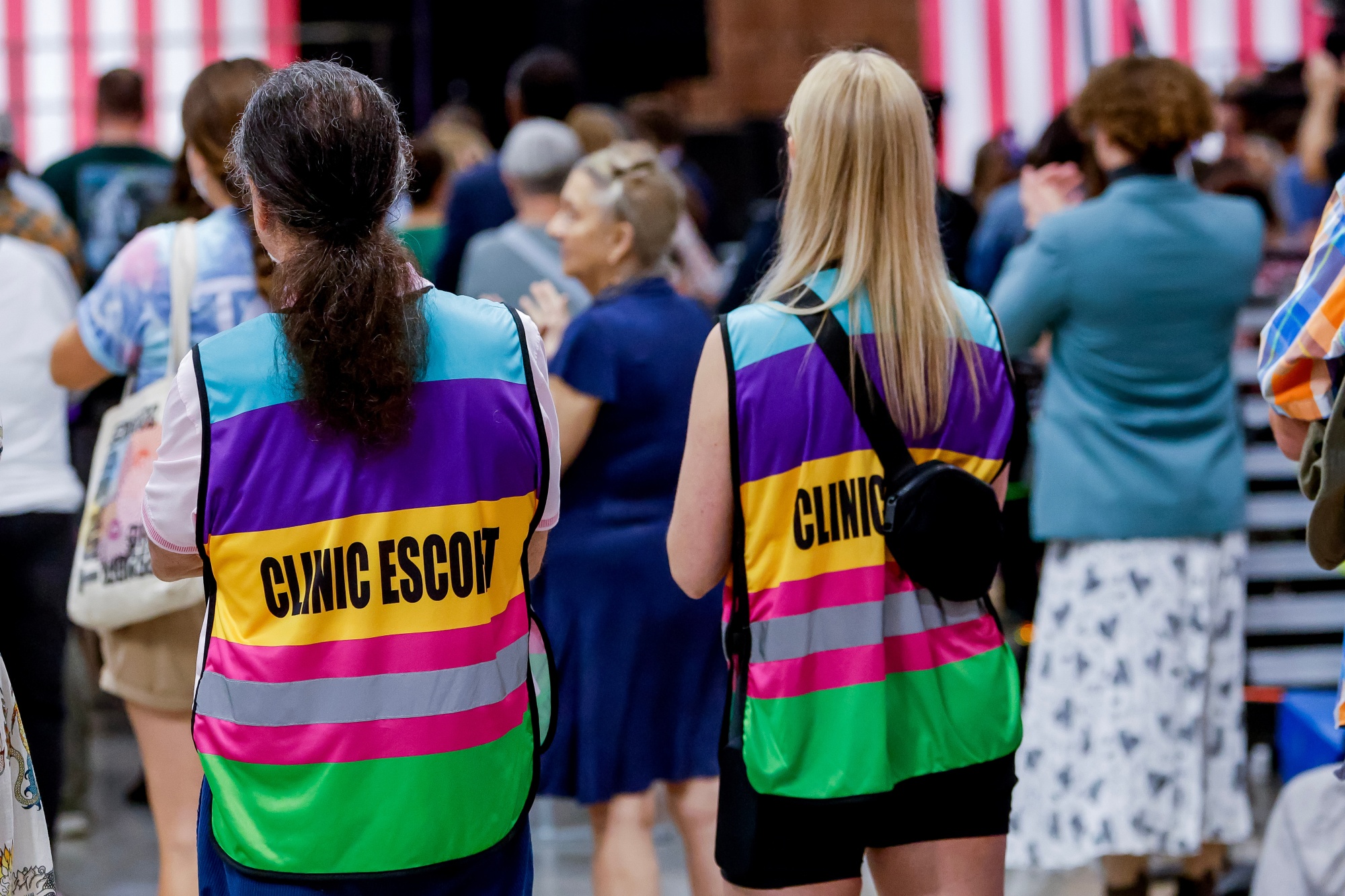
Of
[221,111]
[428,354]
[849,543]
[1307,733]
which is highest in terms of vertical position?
[221,111]

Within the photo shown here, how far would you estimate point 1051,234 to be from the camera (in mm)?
3145

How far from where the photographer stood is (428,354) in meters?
1.66

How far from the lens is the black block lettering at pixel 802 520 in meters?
1.97

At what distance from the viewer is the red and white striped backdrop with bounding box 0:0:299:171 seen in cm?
948

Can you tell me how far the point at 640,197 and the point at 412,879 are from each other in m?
1.66

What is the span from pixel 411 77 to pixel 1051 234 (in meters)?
7.78

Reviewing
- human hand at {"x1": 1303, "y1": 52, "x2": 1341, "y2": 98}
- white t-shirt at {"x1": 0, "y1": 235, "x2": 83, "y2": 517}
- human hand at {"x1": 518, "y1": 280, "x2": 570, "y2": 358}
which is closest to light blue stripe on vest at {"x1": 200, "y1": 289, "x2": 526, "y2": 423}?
human hand at {"x1": 518, "y1": 280, "x2": 570, "y2": 358}

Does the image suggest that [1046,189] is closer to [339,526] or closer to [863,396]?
[863,396]

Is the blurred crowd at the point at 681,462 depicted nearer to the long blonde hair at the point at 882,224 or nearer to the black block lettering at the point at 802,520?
the long blonde hair at the point at 882,224

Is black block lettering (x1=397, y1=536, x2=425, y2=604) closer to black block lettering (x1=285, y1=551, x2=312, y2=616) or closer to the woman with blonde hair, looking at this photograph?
black block lettering (x1=285, y1=551, x2=312, y2=616)

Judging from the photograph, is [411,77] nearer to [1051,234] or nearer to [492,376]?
[1051,234]

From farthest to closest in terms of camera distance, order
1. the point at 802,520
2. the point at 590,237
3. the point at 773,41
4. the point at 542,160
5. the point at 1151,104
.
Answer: the point at 773,41, the point at 542,160, the point at 1151,104, the point at 590,237, the point at 802,520

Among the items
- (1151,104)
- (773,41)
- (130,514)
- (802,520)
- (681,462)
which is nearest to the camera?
(802,520)

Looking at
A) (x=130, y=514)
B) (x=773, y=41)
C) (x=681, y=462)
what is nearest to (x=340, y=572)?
(x=130, y=514)
